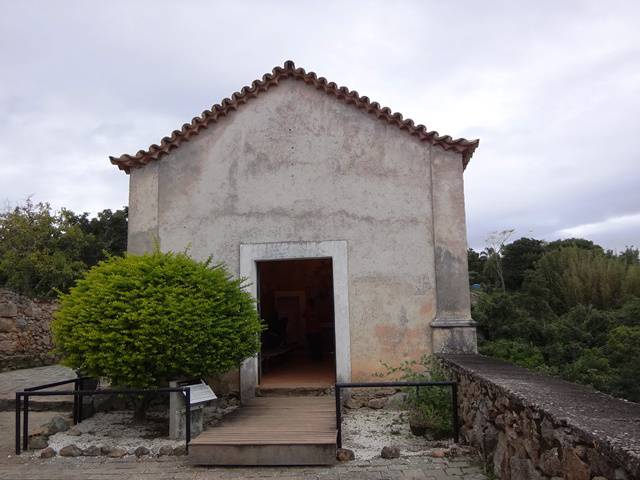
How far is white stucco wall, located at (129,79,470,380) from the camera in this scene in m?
7.66

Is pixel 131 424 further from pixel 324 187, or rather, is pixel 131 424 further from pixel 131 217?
pixel 324 187

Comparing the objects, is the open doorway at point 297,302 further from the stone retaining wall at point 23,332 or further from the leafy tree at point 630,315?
the leafy tree at point 630,315

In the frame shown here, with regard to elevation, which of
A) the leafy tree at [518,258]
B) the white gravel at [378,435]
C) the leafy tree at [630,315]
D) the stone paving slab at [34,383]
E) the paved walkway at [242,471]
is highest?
the leafy tree at [518,258]

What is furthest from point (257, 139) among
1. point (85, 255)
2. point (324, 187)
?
point (85, 255)

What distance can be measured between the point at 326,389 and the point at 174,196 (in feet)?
12.5

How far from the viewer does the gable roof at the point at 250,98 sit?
7.96 metres

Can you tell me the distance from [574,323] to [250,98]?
1147cm

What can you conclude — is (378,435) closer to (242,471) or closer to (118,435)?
(242,471)

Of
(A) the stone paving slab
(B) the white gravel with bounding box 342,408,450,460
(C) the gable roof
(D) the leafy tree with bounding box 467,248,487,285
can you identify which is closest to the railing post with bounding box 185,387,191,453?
(B) the white gravel with bounding box 342,408,450,460

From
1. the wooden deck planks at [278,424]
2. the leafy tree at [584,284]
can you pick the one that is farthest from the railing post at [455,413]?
the leafy tree at [584,284]

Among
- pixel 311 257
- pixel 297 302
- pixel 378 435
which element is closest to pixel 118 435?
pixel 378 435

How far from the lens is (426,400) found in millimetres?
6441

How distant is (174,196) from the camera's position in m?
8.23

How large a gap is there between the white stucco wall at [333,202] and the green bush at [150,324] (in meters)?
1.62
